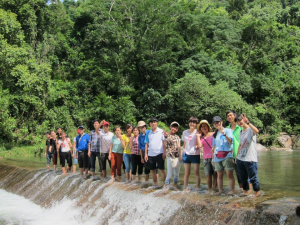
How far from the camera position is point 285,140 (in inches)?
1259

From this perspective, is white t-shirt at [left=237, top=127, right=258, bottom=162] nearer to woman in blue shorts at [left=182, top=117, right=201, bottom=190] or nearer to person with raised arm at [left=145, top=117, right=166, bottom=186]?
woman in blue shorts at [left=182, top=117, right=201, bottom=190]

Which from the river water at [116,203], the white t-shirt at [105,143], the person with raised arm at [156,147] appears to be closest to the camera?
the river water at [116,203]

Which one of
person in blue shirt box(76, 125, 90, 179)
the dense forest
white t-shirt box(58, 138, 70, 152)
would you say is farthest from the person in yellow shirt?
the dense forest

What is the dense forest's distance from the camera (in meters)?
24.8

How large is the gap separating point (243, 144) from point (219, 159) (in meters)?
0.65

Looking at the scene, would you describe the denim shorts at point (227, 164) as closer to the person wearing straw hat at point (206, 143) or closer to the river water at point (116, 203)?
the person wearing straw hat at point (206, 143)

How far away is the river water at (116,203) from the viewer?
5191 millimetres

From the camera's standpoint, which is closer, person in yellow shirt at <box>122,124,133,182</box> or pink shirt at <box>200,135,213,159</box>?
pink shirt at <box>200,135,213,159</box>

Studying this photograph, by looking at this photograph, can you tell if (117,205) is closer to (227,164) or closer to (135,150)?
(135,150)

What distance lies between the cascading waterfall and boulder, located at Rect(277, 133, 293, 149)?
26.0 m

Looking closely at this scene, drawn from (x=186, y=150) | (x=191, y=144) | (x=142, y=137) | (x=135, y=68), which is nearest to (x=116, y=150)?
(x=142, y=137)

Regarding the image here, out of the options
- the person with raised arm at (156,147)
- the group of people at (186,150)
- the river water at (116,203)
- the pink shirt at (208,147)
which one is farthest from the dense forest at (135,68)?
the pink shirt at (208,147)

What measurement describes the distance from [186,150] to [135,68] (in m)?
26.2

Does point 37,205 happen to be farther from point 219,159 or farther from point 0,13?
point 0,13
